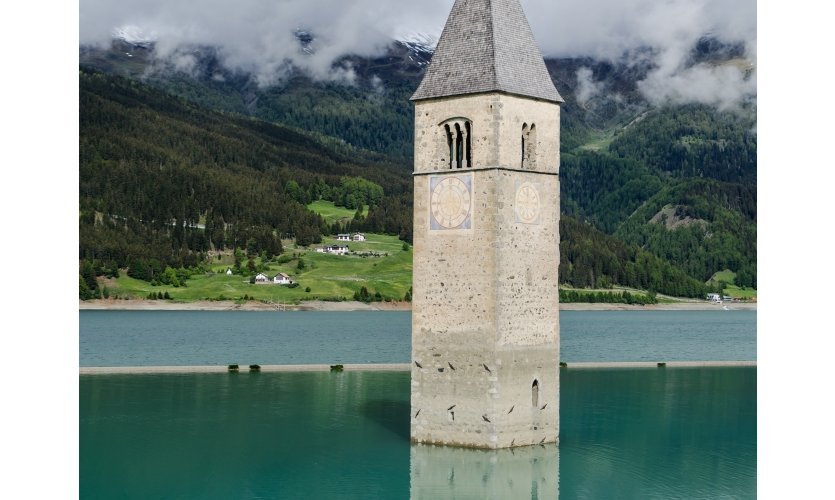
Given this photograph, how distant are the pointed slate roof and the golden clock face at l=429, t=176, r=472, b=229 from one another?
2595 millimetres

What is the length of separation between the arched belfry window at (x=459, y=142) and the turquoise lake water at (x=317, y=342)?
4063 centimetres

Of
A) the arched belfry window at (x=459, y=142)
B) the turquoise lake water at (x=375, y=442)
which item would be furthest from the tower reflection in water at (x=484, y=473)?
the arched belfry window at (x=459, y=142)

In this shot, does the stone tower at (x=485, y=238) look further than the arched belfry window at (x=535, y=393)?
No

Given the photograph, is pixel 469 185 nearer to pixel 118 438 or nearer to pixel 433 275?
pixel 433 275

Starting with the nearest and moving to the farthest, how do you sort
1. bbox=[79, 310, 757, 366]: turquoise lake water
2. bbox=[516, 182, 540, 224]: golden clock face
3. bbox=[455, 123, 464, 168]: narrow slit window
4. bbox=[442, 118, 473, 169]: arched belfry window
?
bbox=[516, 182, 540, 224]: golden clock face → bbox=[442, 118, 473, 169]: arched belfry window → bbox=[455, 123, 464, 168]: narrow slit window → bbox=[79, 310, 757, 366]: turquoise lake water

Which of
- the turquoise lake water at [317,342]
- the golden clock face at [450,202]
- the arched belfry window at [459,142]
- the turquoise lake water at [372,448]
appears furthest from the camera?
the turquoise lake water at [317,342]

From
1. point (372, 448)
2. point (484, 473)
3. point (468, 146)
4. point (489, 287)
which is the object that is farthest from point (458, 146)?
point (372, 448)

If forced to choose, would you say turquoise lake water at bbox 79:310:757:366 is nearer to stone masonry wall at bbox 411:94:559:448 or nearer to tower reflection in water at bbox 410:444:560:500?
stone masonry wall at bbox 411:94:559:448

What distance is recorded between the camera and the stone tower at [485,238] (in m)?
37.0

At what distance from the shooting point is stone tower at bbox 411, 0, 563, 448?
37.0 metres

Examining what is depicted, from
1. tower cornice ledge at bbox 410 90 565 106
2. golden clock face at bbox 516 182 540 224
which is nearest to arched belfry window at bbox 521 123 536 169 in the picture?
golden clock face at bbox 516 182 540 224

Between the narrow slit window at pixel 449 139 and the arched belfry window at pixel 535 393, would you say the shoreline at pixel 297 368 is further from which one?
the narrow slit window at pixel 449 139

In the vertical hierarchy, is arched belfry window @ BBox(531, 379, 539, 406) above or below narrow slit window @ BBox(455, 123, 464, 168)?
below

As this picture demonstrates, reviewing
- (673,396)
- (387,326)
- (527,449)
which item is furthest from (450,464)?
(387,326)
